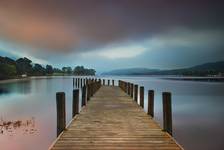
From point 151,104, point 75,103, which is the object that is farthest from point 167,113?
point 75,103

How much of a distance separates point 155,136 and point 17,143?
8.75 metres

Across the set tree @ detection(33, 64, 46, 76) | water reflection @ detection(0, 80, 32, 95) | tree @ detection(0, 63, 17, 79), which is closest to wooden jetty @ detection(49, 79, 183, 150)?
water reflection @ detection(0, 80, 32, 95)

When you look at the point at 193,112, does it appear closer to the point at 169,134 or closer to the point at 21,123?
the point at 21,123

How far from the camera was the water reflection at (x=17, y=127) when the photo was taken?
15.3 metres

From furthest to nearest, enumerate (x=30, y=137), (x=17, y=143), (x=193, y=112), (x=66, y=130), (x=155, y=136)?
1. (x=193, y=112)
2. (x=30, y=137)
3. (x=17, y=143)
4. (x=66, y=130)
5. (x=155, y=136)

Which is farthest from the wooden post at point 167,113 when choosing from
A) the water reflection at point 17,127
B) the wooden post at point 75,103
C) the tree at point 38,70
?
the tree at point 38,70

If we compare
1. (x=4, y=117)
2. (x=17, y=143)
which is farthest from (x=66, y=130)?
(x=4, y=117)

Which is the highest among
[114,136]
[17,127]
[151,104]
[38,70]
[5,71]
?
[38,70]

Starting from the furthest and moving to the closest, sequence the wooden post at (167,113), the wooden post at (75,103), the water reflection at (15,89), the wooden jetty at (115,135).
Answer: the water reflection at (15,89)
the wooden post at (75,103)
the wooden post at (167,113)
the wooden jetty at (115,135)

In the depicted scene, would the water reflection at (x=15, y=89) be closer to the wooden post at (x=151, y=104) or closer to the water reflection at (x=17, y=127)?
the water reflection at (x=17, y=127)

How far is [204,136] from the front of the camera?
594 inches

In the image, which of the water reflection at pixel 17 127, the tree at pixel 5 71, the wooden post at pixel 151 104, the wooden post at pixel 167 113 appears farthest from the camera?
the tree at pixel 5 71

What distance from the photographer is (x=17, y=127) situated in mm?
16844

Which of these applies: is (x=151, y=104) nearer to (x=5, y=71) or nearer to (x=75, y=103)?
(x=75, y=103)
